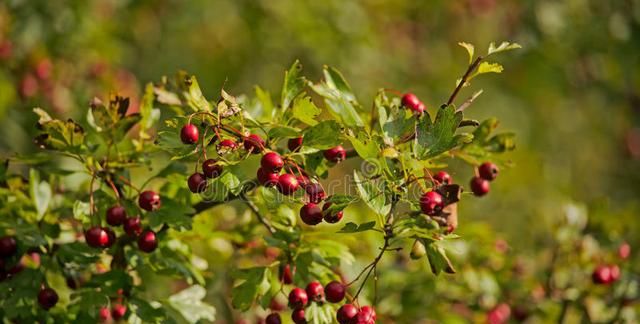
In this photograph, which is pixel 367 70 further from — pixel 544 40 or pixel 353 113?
pixel 353 113

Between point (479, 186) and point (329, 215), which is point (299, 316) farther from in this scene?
point (479, 186)

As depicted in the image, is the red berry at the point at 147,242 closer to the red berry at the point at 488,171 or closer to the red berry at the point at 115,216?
the red berry at the point at 115,216

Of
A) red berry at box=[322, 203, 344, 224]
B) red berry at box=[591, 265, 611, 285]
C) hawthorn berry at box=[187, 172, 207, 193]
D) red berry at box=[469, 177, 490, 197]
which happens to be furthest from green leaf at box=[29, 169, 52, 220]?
red berry at box=[591, 265, 611, 285]

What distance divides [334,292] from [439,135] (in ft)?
1.44

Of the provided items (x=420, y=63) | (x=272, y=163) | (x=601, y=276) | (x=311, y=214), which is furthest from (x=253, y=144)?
(x=420, y=63)

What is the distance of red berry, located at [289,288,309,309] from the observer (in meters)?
1.63

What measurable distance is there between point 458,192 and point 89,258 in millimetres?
871

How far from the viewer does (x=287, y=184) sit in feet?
4.75

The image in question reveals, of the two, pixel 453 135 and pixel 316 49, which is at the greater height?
pixel 453 135

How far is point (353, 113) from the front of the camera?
1590mm

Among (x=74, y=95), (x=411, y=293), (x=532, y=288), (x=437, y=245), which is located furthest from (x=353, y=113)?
(x=74, y=95)

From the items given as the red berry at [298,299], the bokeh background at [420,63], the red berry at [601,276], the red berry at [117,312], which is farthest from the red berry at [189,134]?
the red berry at [601,276]

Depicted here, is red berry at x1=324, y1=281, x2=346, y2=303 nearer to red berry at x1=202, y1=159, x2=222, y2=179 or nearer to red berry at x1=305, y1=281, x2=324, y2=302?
red berry at x1=305, y1=281, x2=324, y2=302

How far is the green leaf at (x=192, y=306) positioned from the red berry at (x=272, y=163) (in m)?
0.56
